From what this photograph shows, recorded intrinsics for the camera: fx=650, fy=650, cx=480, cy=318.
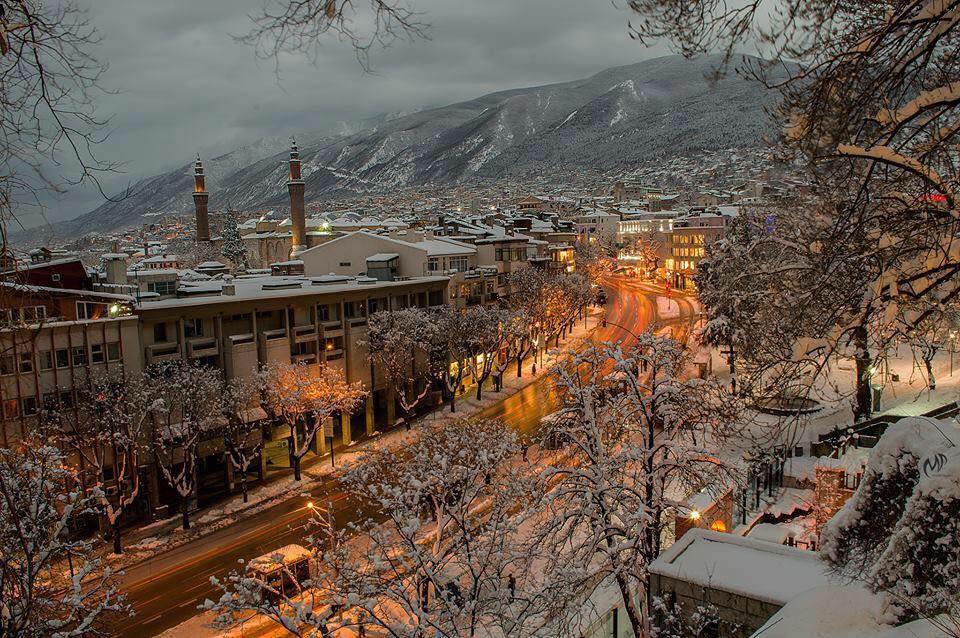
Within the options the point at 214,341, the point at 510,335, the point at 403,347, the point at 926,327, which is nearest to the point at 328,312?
the point at 403,347

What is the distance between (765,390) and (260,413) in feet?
99.4

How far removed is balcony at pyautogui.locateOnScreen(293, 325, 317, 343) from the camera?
36281 millimetres

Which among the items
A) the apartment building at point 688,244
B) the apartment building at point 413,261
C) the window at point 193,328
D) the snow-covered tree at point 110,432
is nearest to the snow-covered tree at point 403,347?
the apartment building at point 413,261

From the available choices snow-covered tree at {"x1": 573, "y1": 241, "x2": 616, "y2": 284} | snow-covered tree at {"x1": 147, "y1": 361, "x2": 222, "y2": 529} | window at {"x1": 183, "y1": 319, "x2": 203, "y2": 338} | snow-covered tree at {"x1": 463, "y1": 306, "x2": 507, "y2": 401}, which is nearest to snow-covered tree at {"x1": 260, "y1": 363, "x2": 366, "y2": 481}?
snow-covered tree at {"x1": 147, "y1": 361, "x2": 222, "y2": 529}

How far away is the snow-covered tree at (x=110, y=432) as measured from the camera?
25109mm

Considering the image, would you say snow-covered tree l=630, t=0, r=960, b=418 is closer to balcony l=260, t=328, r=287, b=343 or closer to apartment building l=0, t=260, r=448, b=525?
apartment building l=0, t=260, r=448, b=525

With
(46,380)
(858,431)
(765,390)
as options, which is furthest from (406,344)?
→ (765,390)

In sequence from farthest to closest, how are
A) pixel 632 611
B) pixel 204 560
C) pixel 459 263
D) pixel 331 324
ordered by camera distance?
pixel 459 263 < pixel 331 324 < pixel 204 560 < pixel 632 611

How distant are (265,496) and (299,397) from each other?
194 inches

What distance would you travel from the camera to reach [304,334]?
36.8 m

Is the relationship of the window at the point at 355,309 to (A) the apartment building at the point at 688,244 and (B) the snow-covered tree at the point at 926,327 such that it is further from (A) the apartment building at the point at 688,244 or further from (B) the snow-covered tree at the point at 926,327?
(A) the apartment building at the point at 688,244

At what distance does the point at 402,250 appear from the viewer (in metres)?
50.2

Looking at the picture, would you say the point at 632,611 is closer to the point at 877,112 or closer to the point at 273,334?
the point at 877,112

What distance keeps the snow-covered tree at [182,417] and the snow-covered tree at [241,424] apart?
0.67 m
